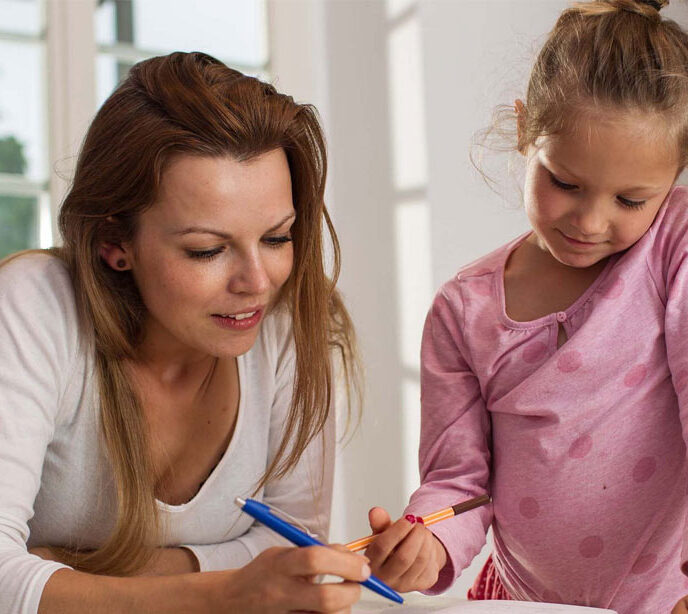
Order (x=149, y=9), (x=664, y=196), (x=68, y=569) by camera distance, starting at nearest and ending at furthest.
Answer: (x=68, y=569), (x=664, y=196), (x=149, y=9)

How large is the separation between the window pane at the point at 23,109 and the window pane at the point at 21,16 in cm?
3

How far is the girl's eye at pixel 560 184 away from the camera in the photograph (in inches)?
38.5

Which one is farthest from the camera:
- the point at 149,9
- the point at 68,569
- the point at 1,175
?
the point at 149,9

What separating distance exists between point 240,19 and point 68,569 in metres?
1.93

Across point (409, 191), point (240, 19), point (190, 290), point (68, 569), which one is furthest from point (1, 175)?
point (68, 569)

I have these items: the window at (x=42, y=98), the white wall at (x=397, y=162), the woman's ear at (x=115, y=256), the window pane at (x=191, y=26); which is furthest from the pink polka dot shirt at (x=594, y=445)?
the window pane at (x=191, y=26)

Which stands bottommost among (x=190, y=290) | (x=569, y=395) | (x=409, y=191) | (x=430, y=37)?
(x=569, y=395)

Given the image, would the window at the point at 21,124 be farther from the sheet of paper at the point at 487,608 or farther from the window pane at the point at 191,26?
the sheet of paper at the point at 487,608

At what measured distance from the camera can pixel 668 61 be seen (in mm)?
963

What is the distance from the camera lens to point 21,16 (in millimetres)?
2244

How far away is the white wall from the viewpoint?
2.30 metres

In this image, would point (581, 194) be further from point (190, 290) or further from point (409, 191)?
point (409, 191)

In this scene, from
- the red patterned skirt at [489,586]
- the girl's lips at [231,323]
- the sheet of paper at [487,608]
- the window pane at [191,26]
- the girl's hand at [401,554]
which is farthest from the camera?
the window pane at [191,26]

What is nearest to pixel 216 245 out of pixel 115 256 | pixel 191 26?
pixel 115 256
